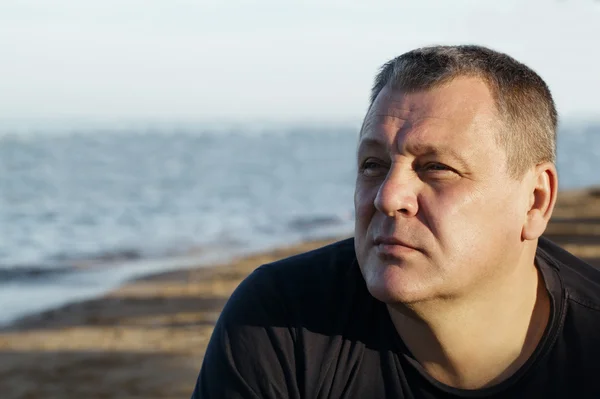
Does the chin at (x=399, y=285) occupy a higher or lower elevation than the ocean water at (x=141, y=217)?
higher

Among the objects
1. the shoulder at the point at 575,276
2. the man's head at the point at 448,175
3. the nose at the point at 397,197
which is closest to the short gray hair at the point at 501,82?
A: the man's head at the point at 448,175

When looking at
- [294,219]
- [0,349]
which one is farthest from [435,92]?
[294,219]

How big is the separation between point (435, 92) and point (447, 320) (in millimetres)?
663

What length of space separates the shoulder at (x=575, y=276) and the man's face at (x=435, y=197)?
12.8 inches

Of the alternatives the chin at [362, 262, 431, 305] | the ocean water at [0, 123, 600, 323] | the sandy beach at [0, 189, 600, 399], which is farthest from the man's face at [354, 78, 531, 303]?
the ocean water at [0, 123, 600, 323]

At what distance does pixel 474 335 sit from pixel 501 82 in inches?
29.8

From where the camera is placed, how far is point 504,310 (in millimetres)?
2818

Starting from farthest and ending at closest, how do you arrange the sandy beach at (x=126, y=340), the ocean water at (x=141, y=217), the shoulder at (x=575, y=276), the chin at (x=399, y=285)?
1. the ocean water at (x=141, y=217)
2. the sandy beach at (x=126, y=340)
3. the shoulder at (x=575, y=276)
4. the chin at (x=399, y=285)

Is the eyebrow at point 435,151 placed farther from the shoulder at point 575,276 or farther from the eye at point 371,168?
the shoulder at point 575,276

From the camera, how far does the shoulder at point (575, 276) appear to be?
291 cm

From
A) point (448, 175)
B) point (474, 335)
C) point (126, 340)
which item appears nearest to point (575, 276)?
point (474, 335)

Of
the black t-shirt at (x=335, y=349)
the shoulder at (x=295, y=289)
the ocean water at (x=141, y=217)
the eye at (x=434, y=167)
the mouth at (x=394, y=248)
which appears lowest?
the ocean water at (x=141, y=217)

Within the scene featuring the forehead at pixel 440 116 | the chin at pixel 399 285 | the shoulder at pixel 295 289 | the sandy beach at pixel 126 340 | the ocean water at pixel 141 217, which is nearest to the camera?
the chin at pixel 399 285

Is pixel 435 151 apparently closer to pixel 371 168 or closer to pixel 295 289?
pixel 371 168
